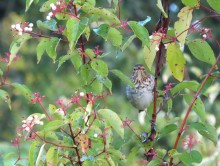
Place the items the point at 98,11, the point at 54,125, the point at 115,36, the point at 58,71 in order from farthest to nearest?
the point at 58,71 < the point at 115,36 < the point at 98,11 < the point at 54,125

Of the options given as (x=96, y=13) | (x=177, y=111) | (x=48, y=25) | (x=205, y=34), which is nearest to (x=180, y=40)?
(x=205, y=34)

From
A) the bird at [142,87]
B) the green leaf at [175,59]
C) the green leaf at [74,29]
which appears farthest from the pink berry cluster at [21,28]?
the bird at [142,87]

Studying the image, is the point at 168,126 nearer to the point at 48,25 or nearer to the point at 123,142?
the point at 123,142

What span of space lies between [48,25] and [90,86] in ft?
0.80

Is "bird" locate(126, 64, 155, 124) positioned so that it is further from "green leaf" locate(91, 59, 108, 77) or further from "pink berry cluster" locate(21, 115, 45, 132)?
"pink berry cluster" locate(21, 115, 45, 132)

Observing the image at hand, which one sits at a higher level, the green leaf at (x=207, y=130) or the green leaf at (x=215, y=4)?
the green leaf at (x=215, y=4)

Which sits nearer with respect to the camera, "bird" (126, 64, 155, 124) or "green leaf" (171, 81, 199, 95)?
"green leaf" (171, 81, 199, 95)

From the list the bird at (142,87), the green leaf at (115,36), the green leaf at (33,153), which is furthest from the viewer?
the bird at (142,87)

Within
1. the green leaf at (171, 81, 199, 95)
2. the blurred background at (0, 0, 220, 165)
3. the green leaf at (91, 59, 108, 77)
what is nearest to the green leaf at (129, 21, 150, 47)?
the green leaf at (91, 59, 108, 77)

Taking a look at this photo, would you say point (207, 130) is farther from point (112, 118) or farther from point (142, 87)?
point (142, 87)

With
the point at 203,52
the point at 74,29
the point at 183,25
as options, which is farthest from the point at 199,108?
the point at 74,29

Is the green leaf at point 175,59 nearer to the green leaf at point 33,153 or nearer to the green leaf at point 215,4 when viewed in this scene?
the green leaf at point 215,4

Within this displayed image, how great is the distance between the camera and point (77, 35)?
6.48 ft

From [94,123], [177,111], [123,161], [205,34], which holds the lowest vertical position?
[177,111]
